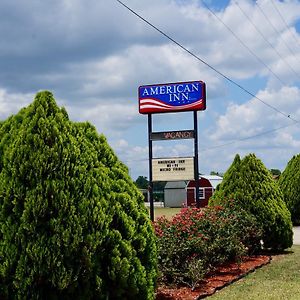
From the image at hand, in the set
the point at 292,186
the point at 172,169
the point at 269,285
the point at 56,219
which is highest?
the point at 292,186

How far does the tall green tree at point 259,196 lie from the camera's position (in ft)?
43.8

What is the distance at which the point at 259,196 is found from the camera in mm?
13469

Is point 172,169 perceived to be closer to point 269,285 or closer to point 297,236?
point 297,236

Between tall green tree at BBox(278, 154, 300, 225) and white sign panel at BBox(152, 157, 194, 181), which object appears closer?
white sign panel at BBox(152, 157, 194, 181)

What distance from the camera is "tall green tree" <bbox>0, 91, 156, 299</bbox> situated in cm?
504

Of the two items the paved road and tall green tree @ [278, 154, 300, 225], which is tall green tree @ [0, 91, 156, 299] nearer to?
the paved road

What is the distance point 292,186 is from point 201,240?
51.8ft

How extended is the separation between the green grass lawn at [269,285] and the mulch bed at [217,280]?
5.1 inches

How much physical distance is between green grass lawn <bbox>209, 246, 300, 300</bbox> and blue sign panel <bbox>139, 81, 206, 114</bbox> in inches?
214

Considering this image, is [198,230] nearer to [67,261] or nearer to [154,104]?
[67,261]

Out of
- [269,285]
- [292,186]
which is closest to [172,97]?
[269,285]

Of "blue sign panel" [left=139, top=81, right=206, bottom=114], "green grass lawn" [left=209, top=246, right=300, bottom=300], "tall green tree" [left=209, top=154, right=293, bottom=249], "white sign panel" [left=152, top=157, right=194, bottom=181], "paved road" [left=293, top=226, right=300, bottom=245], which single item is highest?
"blue sign panel" [left=139, top=81, right=206, bottom=114]

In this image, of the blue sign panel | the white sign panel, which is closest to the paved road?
the white sign panel

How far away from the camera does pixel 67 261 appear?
5090 millimetres
